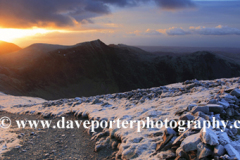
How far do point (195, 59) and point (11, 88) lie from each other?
251 ft

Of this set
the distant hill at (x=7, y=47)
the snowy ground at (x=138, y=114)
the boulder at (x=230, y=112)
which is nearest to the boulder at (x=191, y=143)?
the snowy ground at (x=138, y=114)

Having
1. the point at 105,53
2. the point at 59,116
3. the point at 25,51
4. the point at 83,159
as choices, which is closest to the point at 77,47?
the point at 105,53

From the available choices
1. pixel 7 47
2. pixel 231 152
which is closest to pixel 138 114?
pixel 231 152

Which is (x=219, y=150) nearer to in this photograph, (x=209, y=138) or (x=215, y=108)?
(x=209, y=138)

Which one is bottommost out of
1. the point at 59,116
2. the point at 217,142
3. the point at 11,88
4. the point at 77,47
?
the point at 11,88

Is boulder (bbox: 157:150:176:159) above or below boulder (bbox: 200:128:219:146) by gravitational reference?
below

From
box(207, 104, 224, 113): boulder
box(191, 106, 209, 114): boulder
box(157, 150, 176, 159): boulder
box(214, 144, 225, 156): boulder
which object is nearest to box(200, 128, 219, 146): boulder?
box(214, 144, 225, 156): boulder

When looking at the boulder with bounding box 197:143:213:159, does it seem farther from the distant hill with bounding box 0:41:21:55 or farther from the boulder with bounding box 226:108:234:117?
the distant hill with bounding box 0:41:21:55

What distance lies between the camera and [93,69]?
7031cm

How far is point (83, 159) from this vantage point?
4785 millimetres

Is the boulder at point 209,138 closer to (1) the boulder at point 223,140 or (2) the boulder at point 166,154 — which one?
(1) the boulder at point 223,140

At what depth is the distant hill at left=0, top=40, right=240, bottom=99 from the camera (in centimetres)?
5247

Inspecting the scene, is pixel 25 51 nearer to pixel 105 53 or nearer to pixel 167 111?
pixel 105 53

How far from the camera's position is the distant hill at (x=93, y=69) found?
172 feet
